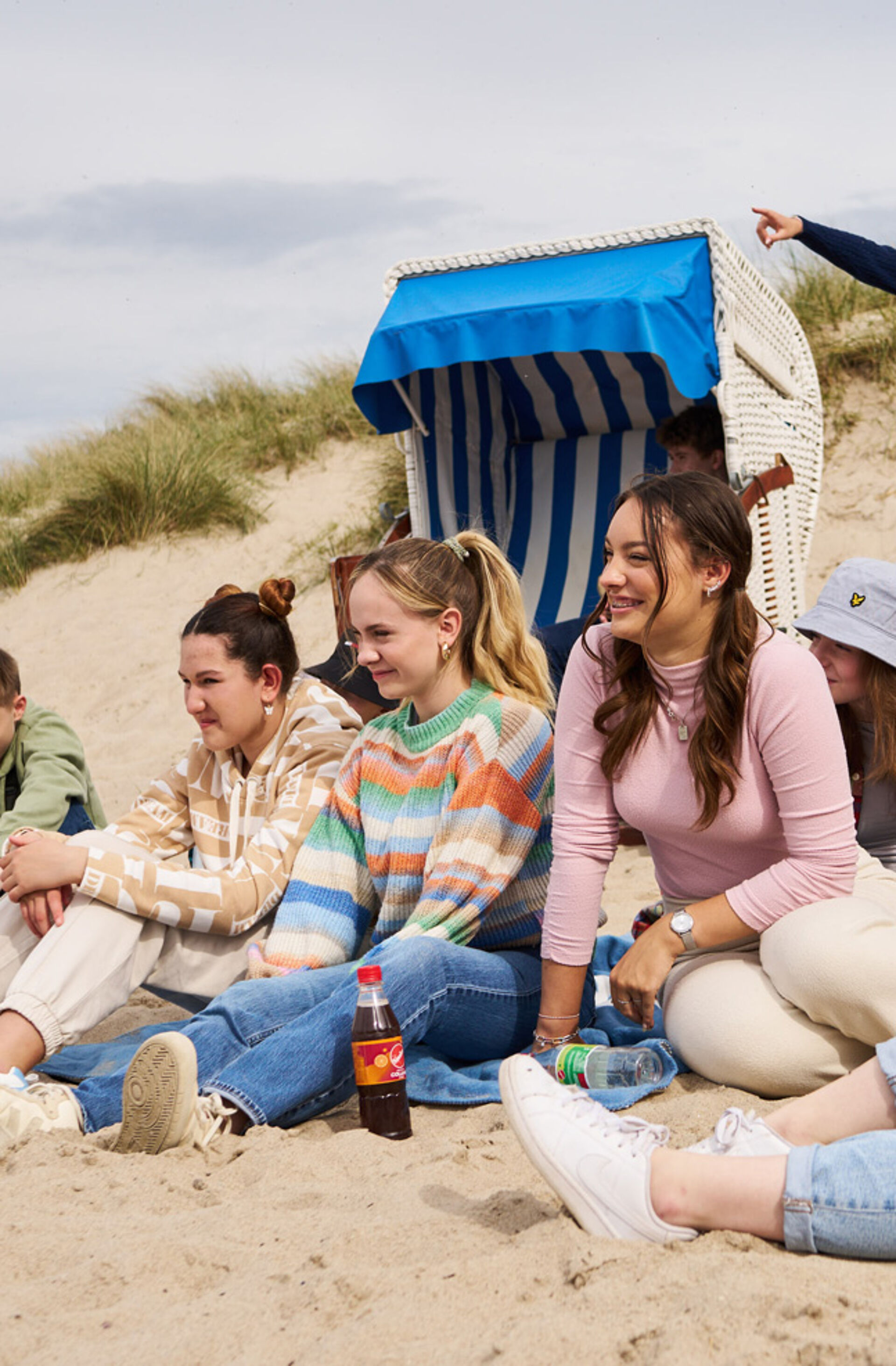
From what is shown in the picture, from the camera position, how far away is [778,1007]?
91.4 inches

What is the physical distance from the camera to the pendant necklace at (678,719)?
2.47 metres

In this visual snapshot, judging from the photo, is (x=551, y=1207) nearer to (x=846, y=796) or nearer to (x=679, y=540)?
(x=846, y=796)

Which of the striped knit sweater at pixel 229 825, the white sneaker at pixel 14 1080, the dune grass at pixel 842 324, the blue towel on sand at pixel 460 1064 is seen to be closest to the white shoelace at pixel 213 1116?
the blue towel on sand at pixel 460 1064

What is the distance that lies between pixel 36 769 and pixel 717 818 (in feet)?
6.83

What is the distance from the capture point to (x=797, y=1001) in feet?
7.48

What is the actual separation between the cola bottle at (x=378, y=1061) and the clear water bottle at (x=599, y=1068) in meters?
0.34

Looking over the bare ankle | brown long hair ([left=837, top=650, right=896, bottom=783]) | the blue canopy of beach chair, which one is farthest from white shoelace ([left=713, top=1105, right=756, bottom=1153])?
the blue canopy of beach chair

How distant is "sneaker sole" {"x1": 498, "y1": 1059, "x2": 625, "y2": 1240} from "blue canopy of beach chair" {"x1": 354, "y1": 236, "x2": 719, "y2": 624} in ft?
12.2

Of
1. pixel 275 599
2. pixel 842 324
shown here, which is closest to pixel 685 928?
pixel 275 599

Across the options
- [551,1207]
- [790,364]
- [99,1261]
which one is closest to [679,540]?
[551,1207]

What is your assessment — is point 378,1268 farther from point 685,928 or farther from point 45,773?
point 45,773

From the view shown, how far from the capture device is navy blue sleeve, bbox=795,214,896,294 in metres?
4.33

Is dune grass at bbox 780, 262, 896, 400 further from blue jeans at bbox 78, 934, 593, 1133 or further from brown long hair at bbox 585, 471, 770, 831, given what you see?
blue jeans at bbox 78, 934, 593, 1133

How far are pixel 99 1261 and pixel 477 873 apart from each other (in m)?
1.15
